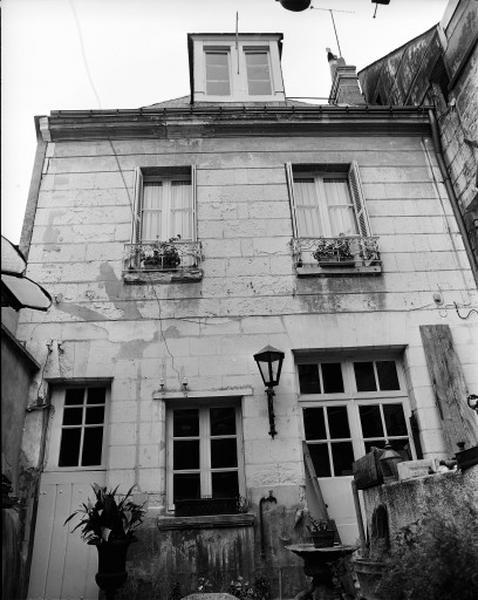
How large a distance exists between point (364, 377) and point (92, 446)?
143 inches

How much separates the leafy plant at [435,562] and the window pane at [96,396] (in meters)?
3.93

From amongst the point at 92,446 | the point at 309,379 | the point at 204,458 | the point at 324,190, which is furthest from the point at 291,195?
the point at 92,446

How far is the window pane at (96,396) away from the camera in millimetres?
6227

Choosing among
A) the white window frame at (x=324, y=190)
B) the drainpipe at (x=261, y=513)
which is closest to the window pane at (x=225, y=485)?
the drainpipe at (x=261, y=513)

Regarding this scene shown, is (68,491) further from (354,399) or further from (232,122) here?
(232,122)

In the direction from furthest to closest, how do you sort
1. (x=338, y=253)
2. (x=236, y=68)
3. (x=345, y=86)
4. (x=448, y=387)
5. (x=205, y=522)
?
1. (x=345, y=86)
2. (x=236, y=68)
3. (x=338, y=253)
4. (x=448, y=387)
5. (x=205, y=522)

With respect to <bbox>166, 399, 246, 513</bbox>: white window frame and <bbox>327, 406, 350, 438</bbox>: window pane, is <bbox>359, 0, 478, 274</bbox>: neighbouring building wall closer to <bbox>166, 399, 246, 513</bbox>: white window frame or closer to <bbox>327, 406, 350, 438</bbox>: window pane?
<bbox>327, 406, 350, 438</bbox>: window pane

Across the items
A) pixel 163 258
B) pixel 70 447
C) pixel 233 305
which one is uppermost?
pixel 163 258

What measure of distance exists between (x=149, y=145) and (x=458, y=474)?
21.1 feet

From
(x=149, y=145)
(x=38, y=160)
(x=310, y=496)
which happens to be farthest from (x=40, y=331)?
(x=310, y=496)

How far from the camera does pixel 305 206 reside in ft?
24.9

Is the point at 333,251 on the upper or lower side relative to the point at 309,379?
upper

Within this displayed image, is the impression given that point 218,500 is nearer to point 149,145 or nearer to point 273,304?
point 273,304

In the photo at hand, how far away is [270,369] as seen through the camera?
234 inches
